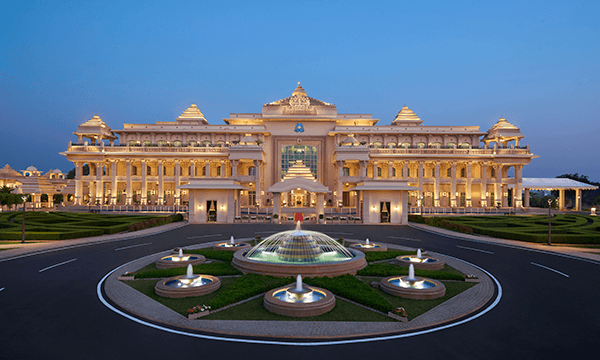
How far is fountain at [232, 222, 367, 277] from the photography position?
14.9m

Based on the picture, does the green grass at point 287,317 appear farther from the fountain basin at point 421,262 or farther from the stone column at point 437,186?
the stone column at point 437,186

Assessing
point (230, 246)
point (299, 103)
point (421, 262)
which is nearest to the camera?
point (421, 262)

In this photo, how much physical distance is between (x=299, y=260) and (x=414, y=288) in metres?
6.21

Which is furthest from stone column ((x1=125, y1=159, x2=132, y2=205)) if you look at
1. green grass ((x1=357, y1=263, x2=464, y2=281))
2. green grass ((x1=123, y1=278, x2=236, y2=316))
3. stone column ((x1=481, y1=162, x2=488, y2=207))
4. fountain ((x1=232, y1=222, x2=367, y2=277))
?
stone column ((x1=481, y1=162, x2=488, y2=207))

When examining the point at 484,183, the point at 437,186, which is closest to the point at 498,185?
the point at 484,183

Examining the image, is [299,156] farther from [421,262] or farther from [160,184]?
[421,262]

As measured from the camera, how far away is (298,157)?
223ft

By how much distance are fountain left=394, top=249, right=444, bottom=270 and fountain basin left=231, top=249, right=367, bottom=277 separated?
11.5 ft

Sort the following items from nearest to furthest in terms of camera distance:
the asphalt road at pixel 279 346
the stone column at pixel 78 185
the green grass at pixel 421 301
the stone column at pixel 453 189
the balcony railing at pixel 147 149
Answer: the asphalt road at pixel 279 346 < the green grass at pixel 421 301 < the stone column at pixel 78 185 < the balcony railing at pixel 147 149 < the stone column at pixel 453 189

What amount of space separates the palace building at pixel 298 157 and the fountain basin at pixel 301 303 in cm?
4701

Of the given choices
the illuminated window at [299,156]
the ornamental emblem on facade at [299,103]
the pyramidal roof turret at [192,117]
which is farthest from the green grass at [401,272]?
the pyramidal roof turret at [192,117]

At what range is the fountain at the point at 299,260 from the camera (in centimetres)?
1493

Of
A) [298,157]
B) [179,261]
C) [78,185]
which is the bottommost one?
[179,261]

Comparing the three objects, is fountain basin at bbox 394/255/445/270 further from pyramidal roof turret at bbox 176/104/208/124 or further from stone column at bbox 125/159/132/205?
pyramidal roof turret at bbox 176/104/208/124
